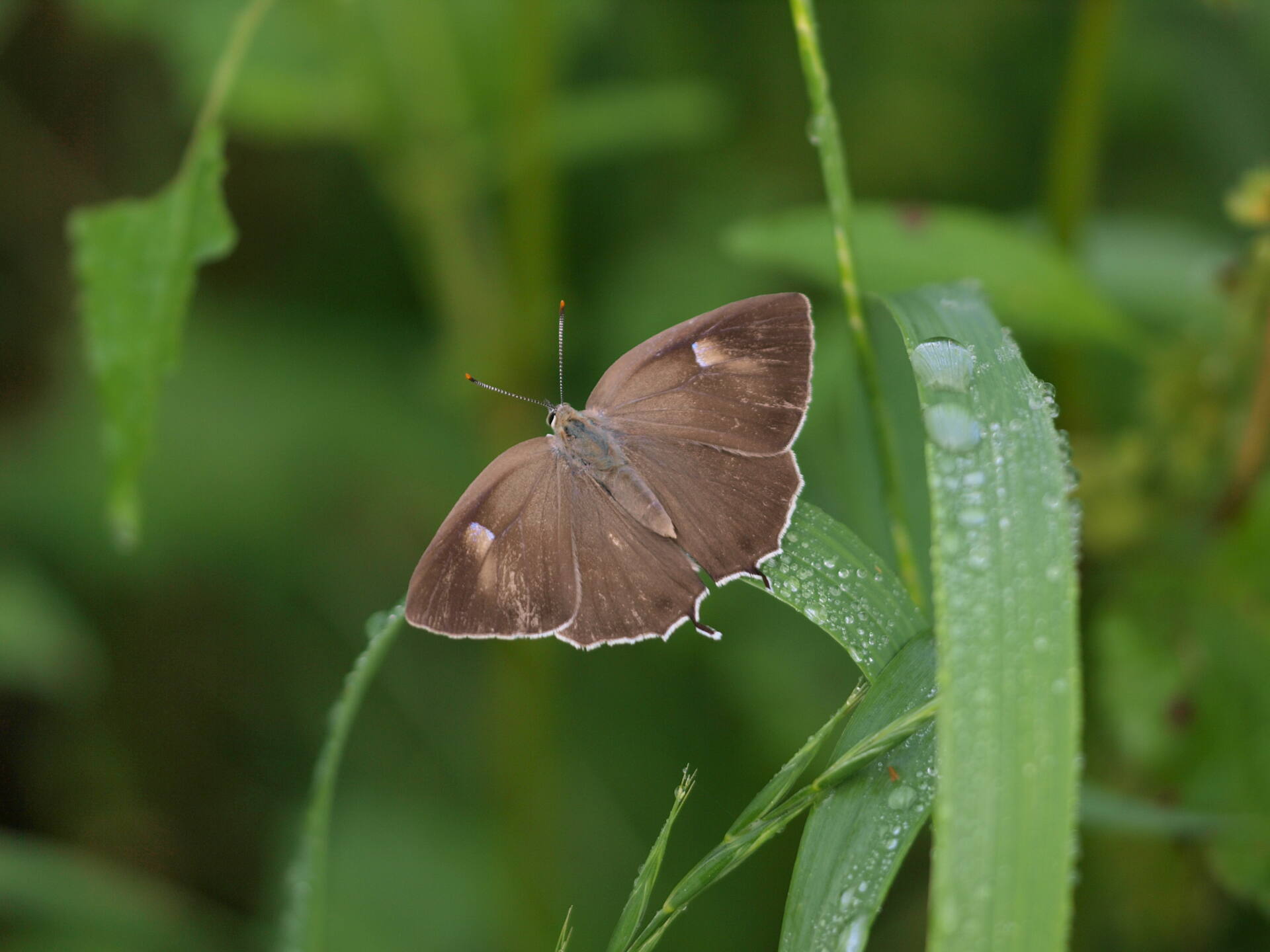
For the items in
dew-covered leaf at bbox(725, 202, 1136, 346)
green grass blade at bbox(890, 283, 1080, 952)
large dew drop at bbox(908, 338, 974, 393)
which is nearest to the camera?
green grass blade at bbox(890, 283, 1080, 952)

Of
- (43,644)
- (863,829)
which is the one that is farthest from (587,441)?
(43,644)

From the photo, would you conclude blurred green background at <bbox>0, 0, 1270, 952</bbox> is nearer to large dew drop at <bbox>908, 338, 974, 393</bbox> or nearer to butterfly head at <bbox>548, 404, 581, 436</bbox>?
butterfly head at <bbox>548, 404, 581, 436</bbox>

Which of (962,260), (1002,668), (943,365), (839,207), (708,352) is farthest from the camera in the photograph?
(962,260)

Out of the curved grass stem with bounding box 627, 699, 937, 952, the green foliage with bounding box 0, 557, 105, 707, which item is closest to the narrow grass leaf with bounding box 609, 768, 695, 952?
the curved grass stem with bounding box 627, 699, 937, 952

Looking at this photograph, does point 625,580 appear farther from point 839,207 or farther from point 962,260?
point 962,260

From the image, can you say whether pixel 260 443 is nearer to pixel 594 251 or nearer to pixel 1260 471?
pixel 594 251

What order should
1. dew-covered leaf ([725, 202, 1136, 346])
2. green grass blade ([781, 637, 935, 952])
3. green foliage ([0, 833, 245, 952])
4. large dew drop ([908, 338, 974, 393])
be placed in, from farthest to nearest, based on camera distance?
1. green foliage ([0, 833, 245, 952])
2. dew-covered leaf ([725, 202, 1136, 346])
3. large dew drop ([908, 338, 974, 393])
4. green grass blade ([781, 637, 935, 952])

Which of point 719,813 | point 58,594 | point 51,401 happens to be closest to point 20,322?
point 51,401
